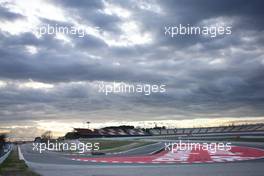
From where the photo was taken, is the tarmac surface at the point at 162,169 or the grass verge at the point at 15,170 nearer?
the tarmac surface at the point at 162,169

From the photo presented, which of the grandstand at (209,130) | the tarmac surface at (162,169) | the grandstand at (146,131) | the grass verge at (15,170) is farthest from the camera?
the grandstand at (146,131)

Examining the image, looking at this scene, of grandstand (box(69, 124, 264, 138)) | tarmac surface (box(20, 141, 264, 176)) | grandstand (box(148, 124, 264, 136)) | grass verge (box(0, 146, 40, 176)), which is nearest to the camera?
tarmac surface (box(20, 141, 264, 176))

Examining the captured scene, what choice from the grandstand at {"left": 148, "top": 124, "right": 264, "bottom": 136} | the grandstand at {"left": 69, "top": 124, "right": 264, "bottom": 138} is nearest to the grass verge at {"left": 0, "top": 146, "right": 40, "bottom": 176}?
the grandstand at {"left": 148, "top": 124, "right": 264, "bottom": 136}

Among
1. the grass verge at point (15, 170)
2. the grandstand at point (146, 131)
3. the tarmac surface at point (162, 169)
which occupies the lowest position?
the grass verge at point (15, 170)

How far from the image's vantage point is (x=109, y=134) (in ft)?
552

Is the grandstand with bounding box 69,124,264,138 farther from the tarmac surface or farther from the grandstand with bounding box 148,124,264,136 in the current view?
the tarmac surface

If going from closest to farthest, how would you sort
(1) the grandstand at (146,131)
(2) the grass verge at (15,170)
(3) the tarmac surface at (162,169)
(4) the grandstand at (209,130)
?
(3) the tarmac surface at (162,169)
(2) the grass verge at (15,170)
(4) the grandstand at (209,130)
(1) the grandstand at (146,131)

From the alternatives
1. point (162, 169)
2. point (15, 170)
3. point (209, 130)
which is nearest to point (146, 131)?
point (209, 130)

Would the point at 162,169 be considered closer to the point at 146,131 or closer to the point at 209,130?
the point at 209,130

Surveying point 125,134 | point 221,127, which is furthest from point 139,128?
point 221,127

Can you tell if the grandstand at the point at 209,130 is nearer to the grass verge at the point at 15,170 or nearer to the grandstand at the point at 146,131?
the grandstand at the point at 146,131

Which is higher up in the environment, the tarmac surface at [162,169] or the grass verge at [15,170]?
the tarmac surface at [162,169]

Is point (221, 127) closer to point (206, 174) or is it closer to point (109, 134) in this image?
point (109, 134)

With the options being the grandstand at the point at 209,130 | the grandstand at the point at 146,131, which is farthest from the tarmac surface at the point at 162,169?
the grandstand at the point at 146,131
